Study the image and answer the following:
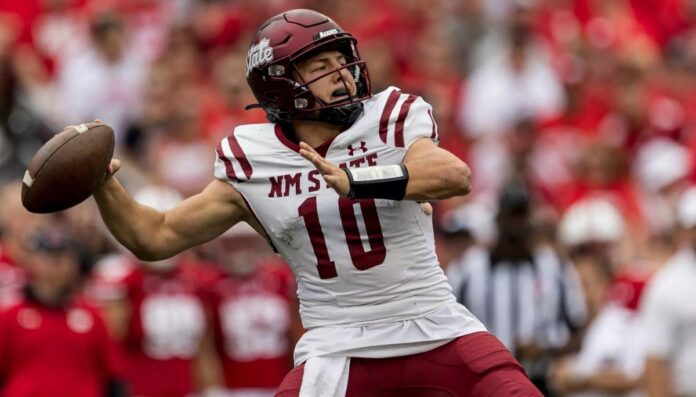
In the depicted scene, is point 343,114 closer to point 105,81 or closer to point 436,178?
point 436,178

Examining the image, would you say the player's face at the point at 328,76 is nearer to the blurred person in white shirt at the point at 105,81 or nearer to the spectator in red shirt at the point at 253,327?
the spectator in red shirt at the point at 253,327

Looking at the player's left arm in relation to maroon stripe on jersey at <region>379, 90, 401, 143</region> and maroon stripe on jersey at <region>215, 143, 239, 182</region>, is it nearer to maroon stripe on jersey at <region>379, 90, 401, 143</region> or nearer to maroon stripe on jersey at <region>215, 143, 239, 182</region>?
maroon stripe on jersey at <region>379, 90, 401, 143</region>

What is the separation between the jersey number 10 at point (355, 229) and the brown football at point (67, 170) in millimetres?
641

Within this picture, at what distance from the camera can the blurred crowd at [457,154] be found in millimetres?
7793

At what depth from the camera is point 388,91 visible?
502 cm

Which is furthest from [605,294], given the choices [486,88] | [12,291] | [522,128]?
[12,291]

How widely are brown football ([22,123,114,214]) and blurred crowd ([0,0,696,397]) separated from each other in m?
2.50

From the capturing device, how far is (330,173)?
4.51m

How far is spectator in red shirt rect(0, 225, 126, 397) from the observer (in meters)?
7.23

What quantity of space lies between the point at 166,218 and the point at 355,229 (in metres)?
0.62

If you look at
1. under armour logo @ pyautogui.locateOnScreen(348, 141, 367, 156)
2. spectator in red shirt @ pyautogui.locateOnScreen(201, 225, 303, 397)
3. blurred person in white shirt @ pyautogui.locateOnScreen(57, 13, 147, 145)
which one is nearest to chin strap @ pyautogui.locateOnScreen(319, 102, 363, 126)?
under armour logo @ pyautogui.locateOnScreen(348, 141, 367, 156)

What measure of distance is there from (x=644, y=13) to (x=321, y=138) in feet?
27.6

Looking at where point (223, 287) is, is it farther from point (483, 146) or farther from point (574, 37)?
point (574, 37)

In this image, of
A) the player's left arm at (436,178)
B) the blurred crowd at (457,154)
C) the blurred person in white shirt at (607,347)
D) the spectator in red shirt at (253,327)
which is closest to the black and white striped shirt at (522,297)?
the blurred crowd at (457,154)
